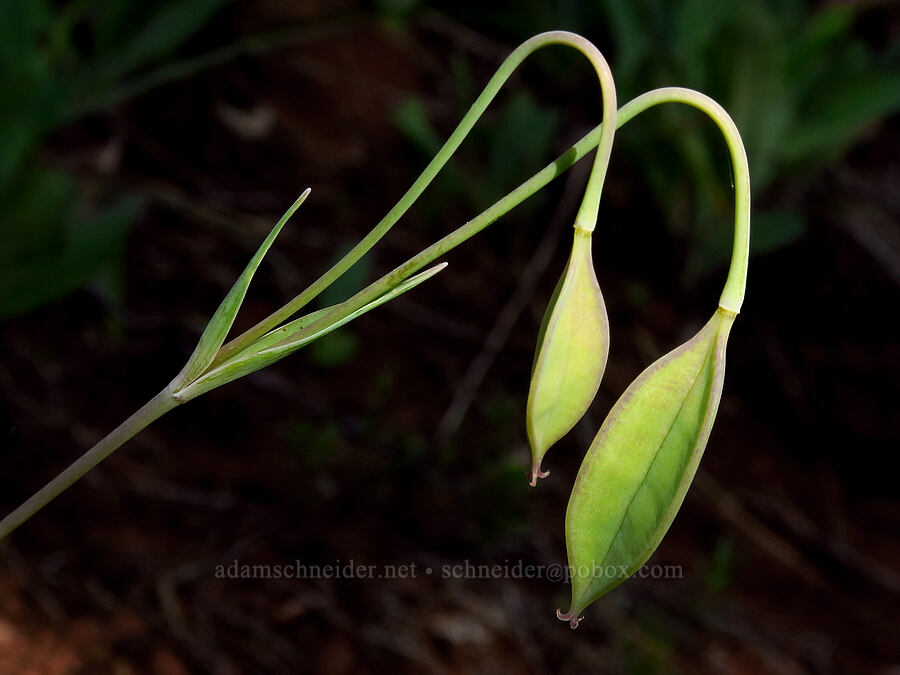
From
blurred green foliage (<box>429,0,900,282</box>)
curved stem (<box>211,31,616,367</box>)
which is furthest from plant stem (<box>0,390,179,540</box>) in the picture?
blurred green foliage (<box>429,0,900,282</box>)

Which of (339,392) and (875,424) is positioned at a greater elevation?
(339,392)

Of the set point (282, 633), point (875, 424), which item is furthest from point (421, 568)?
point (875, 424)

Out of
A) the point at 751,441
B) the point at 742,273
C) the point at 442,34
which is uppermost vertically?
the point at 742,273

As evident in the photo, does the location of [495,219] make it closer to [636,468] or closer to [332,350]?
[636,468]

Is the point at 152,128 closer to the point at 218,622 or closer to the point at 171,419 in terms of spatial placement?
the point at 171,419

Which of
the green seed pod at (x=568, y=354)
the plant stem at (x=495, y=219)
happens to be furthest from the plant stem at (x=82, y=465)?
the green seed pod at (x=568, y=354)

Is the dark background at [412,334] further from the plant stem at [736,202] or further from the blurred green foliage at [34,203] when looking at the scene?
the plant stem at [736,202]
